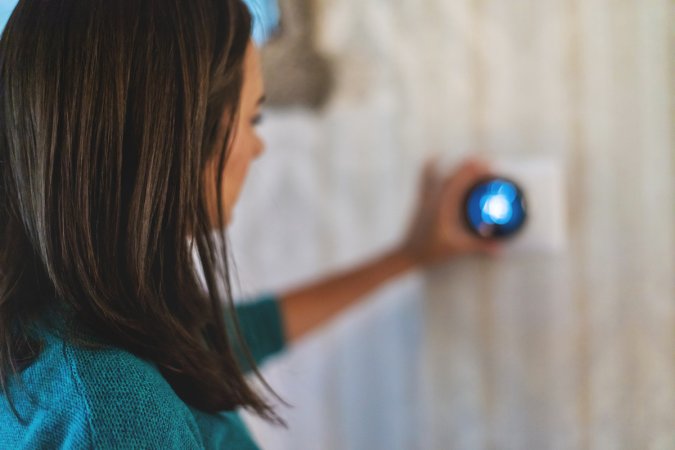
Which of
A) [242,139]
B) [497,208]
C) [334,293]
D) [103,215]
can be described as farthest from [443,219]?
[103,215]

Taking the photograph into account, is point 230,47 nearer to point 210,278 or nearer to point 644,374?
point 210,278

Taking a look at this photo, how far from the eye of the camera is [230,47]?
1.71ft

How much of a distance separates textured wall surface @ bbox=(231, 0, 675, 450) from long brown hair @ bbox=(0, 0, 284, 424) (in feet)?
1.22

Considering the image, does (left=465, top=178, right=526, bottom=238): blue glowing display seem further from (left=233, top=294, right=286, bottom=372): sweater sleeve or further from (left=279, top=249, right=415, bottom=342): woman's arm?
(left=233, top=294, right=286, bottom=372): sweater sleeve

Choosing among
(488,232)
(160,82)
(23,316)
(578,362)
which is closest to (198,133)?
(160,82)

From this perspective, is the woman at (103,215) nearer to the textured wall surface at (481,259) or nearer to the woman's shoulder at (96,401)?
the woman's shoulder at (96,401)

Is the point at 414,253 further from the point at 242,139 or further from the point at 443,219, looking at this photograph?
the point at 242,139

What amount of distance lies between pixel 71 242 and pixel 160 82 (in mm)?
139

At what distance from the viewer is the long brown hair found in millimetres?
433

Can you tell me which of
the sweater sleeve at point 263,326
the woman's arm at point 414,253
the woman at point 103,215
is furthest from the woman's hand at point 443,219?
the woman at point 103,215

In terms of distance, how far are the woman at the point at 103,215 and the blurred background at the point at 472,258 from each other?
13.5 inches

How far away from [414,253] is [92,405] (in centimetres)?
48

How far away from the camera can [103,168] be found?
17.4 inches

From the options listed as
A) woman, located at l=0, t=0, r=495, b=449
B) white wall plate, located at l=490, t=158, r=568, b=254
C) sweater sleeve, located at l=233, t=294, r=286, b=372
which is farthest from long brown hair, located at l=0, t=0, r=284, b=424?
white wall plate, located at l=490, t=158, r=568, b=254
